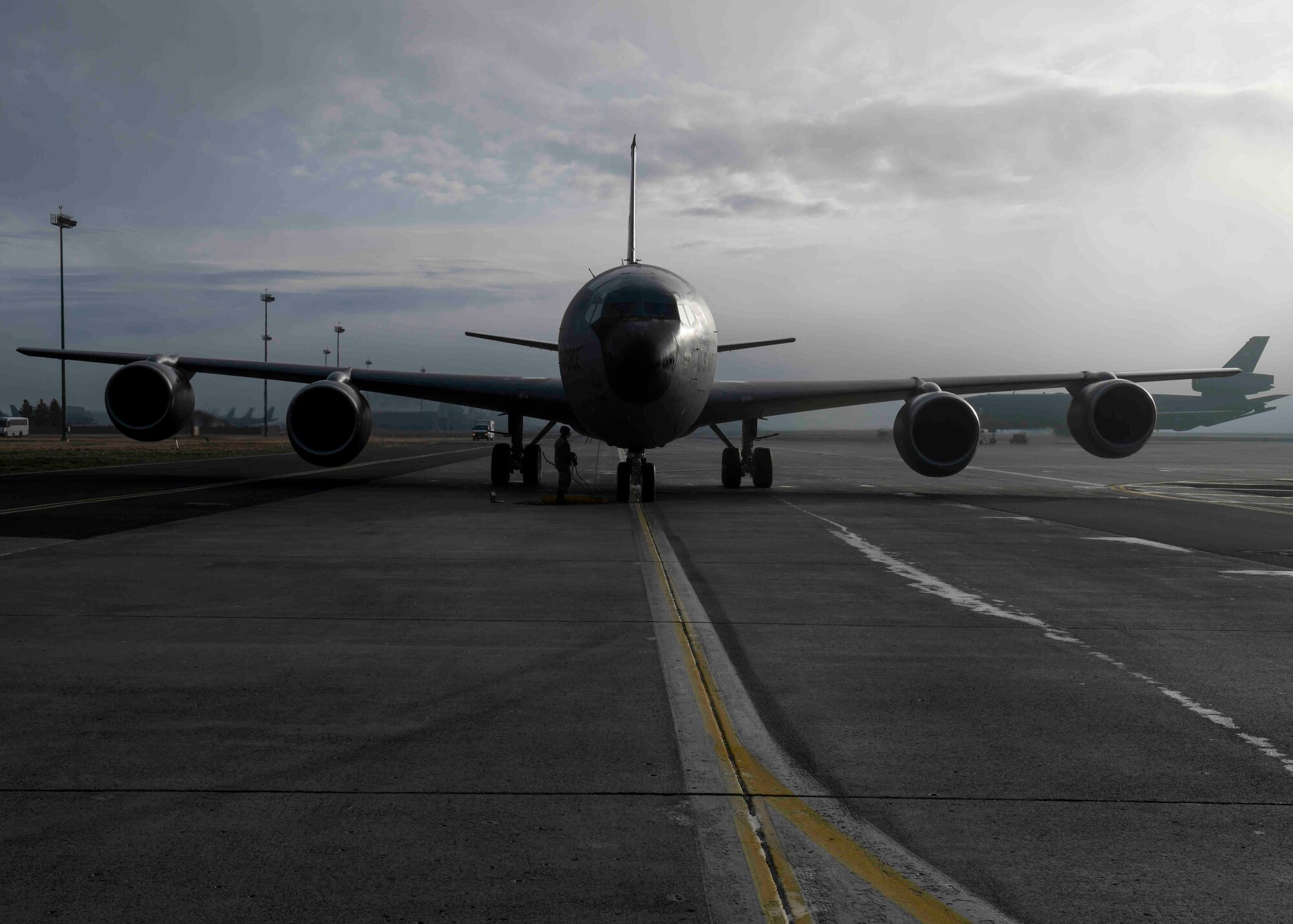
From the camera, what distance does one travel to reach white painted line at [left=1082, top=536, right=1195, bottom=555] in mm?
12633

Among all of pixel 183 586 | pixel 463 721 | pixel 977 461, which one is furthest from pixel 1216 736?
pixel 977 461

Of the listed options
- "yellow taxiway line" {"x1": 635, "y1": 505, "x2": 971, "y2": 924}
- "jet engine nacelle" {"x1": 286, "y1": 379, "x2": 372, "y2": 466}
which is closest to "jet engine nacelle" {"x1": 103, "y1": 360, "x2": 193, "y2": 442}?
"jet engine nacelle" {"x1": 286, "y1": 379, "x2": 372, "y2": 466}

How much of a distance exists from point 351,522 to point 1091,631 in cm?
1046

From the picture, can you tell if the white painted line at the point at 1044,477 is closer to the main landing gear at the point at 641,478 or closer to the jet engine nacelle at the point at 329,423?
the main landing gear at the point at 641,478

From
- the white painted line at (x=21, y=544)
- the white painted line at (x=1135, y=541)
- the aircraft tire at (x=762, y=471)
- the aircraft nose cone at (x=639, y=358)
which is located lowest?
the white painted line at (x=21, y=544)

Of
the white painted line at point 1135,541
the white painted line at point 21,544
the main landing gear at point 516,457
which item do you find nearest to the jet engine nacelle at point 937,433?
the white painted line at point 1135,541

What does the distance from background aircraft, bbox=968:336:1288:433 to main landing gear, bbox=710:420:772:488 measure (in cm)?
6535

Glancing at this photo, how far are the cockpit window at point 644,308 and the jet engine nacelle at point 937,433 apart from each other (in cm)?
550

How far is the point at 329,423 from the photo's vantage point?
19641 millimetres

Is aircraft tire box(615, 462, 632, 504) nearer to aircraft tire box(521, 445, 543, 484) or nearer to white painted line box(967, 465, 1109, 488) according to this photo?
aircraft tire box(521, 445, 543, 484)

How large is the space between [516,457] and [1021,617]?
15937 mm

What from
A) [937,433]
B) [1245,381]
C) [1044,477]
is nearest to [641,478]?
[937,433]

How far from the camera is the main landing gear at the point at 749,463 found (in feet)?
75.8

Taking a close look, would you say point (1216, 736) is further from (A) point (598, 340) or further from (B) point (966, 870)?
(A) point (598, 340)
